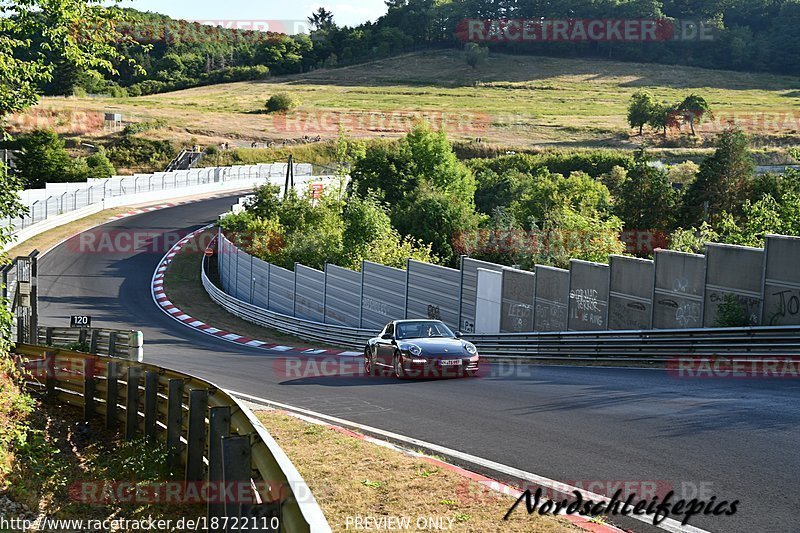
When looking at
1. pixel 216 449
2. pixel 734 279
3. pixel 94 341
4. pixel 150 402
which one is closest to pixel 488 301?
pixel 734 279

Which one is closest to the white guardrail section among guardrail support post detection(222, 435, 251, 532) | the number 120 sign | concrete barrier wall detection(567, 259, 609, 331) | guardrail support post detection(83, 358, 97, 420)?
the number 120 sign

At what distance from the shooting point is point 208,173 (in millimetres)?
78375

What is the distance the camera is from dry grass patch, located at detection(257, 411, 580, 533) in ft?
25.8

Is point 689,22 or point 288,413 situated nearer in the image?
point 288,413

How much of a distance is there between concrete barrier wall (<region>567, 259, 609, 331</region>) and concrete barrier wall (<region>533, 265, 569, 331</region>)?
0.90ft

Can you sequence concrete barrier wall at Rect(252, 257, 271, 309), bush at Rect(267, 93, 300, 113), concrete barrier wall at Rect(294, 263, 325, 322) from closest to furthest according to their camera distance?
1. concrete barrier wall at Rect(294, 263, 325, 322)
2. concrete barrier wall at Rect(252, 257, 271, 309)
3. bush at Rect(267, 93, 300, 113)

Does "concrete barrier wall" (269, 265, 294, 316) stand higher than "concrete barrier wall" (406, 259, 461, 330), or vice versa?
"concrete barrier wall" (406, 259, 461, 330)

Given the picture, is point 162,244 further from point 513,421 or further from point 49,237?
point 513,421

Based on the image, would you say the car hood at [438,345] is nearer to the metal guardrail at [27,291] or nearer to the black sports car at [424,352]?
the black sports car at [424,352]

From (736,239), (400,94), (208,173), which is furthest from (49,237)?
(400,94)

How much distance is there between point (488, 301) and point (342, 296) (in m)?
8.25

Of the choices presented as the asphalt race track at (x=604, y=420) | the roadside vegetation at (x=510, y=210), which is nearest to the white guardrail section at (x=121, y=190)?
the roadside vegetation at (x=510, y=210)

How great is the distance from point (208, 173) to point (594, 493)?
73.0 meters

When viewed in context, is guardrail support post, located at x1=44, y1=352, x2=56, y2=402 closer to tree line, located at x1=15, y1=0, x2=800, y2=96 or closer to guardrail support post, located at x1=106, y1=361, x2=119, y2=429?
guardrail support post, located at x1=106, y1=361, x2=119, y2=429
